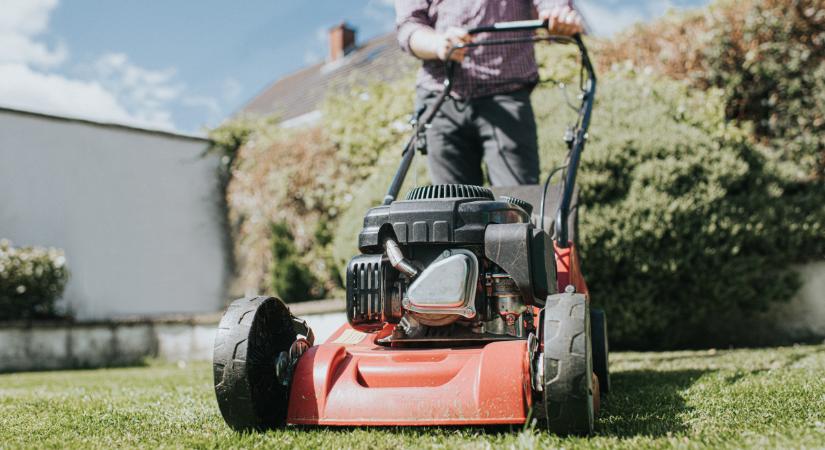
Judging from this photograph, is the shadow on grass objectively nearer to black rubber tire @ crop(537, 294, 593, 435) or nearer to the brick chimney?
black rubber tire @ crop(537, 294, 593, 435)

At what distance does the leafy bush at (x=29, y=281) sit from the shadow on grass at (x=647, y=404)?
5464 millimetres

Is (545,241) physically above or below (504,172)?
below

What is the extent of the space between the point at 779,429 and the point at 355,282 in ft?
3.96

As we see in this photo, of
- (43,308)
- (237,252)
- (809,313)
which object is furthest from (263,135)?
(809,313)

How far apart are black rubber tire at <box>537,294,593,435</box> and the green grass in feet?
0.16

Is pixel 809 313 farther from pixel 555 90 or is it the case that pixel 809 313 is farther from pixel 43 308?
pixel 43 308

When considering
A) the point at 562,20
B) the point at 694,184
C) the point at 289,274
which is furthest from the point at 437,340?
the point at 289,274

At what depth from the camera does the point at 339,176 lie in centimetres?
746

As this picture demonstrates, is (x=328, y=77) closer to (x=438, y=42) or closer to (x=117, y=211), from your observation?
(x=117, y=211)

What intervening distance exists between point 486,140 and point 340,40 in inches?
487

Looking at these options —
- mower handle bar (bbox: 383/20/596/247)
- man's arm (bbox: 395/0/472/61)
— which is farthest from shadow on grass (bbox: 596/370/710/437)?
man's arm (bbox: 395/0/472/61)

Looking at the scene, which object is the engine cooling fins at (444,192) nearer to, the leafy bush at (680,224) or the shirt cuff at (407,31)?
the shirt cuff at (407,31)

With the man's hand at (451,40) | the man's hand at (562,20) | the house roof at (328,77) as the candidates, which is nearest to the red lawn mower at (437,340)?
the man's hand at (451,40)

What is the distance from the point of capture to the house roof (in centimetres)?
1176
